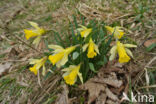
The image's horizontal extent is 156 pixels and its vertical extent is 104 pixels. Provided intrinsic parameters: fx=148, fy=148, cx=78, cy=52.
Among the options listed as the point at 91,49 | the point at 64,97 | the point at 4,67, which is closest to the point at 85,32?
the point at 91,49

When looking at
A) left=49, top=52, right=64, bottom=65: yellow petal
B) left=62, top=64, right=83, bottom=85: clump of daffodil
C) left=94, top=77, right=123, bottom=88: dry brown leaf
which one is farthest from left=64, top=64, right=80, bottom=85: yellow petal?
left=94, top=77, right=123, bottom=88: dry brown leaf

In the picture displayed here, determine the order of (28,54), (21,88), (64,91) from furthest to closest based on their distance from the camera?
(28,54)
(21,88)
(64,91)

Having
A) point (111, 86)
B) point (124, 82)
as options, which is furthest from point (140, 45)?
point (111, 86)

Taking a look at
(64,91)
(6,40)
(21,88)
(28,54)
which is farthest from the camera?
(6,40)

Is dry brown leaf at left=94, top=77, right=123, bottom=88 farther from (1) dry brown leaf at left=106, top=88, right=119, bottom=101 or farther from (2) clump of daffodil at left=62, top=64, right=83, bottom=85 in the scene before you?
(2) clump of daffodil at left=62, top=64, right=83, bottom=85

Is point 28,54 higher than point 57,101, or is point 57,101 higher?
point 28,54

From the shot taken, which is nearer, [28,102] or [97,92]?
[97,92]

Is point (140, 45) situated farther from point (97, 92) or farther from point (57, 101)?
point (57, 101)

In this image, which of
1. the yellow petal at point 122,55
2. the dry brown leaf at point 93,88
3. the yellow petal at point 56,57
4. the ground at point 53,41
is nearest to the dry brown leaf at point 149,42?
the ground at point 53,41
